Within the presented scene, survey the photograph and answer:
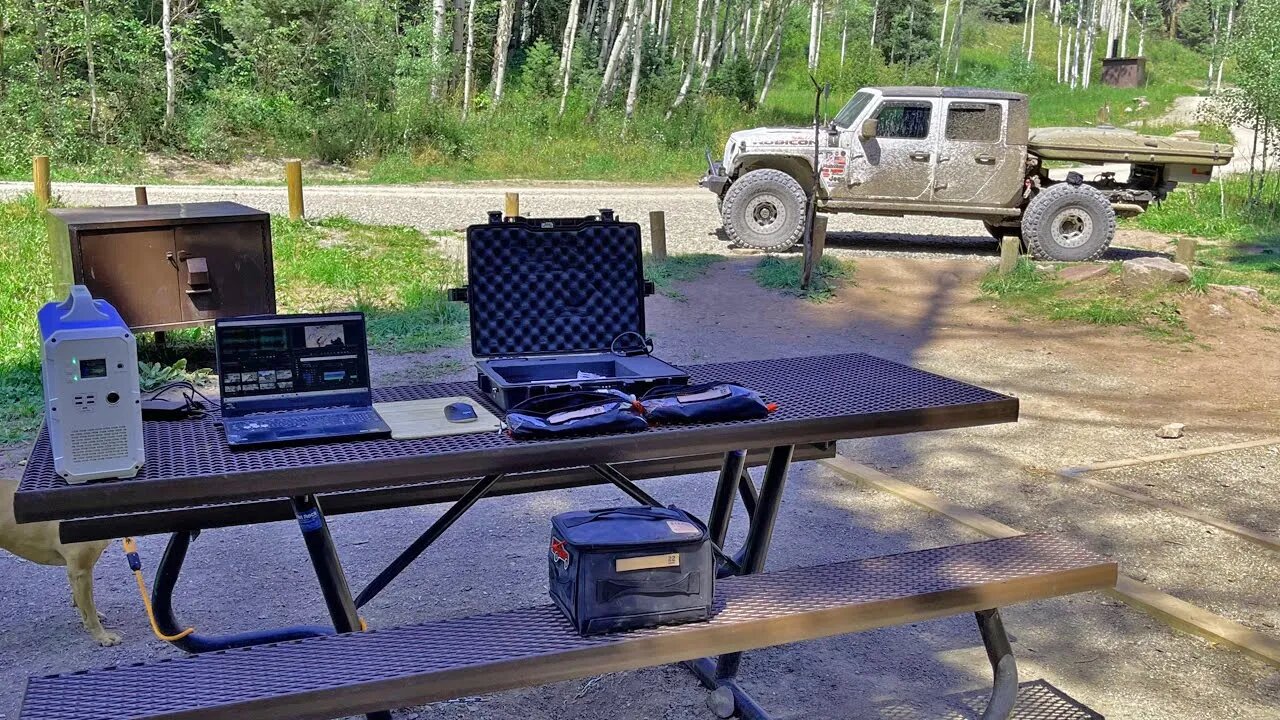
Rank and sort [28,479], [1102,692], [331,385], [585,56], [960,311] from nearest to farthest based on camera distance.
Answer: [28,479] < [331,385] < [1102,692] < [960,311] < [585,56]

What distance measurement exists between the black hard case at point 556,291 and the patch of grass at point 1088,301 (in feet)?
25.8

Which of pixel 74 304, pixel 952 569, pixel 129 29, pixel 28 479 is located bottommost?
pixel 952 569

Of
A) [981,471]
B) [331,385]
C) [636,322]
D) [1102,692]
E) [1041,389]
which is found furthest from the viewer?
[1041,389]

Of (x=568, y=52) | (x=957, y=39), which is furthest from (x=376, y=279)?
(x=957, y=39)

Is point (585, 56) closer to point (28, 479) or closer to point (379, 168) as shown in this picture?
→ point (379, 168)

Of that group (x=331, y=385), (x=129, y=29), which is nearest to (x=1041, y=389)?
(x=331, y=385)

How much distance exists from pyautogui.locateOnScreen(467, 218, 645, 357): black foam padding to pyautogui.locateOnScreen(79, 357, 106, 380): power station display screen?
1.53m

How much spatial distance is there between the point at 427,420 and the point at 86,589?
1.69 m

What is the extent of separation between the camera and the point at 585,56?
3356cm

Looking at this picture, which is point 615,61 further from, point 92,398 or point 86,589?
point 92,398

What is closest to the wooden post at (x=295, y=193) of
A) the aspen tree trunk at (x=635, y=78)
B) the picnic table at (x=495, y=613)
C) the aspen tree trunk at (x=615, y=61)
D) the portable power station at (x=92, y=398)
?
the picnic table at (x=495, y=613)

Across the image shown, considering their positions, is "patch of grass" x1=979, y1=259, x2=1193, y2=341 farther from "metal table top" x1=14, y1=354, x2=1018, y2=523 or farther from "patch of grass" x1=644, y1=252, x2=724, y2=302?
"metal table top" x1=14, y1=354, x2=1018, y2=523

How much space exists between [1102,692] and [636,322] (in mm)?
1991

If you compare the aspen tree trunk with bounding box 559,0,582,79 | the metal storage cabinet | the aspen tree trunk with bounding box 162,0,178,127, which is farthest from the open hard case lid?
the aspen tree trunk with bounding box 559,0,582,79
